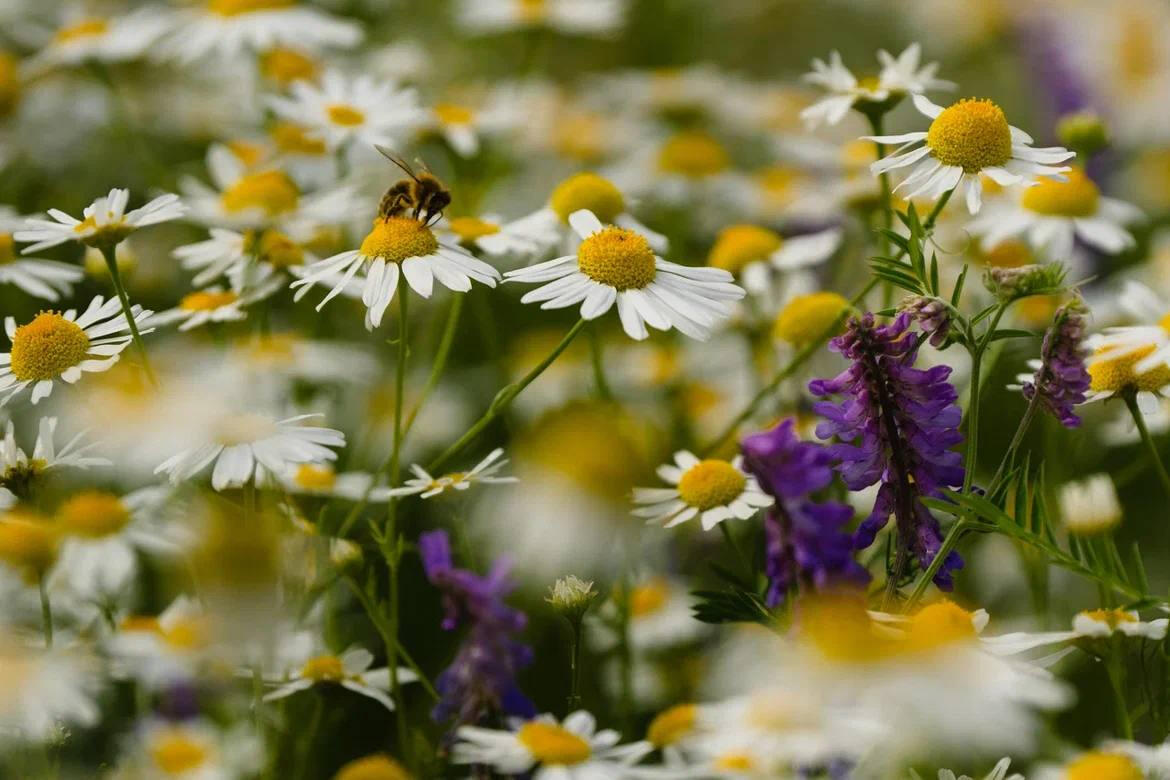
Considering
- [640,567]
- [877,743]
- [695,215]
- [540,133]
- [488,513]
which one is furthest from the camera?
[540,133]

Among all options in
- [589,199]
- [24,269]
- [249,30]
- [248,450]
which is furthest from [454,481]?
[249,30]

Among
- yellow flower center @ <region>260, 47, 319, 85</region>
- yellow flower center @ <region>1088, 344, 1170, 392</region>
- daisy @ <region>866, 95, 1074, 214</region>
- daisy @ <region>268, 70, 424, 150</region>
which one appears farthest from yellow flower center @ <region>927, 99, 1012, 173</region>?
yellow flower center @ <region>260, 47, 319, 85</region>

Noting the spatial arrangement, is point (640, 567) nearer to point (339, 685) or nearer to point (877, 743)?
point (339, 685)

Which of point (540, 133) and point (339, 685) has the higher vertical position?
point (540, 133)

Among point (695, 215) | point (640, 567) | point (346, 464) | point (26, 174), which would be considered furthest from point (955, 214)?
point (26, 174)

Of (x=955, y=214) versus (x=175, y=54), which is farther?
(x=175, y=54)

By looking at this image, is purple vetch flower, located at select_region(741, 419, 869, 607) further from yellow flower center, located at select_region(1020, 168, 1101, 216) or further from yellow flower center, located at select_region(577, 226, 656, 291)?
yellow flower center, located at select_region(1020, 168, 1101, 216)

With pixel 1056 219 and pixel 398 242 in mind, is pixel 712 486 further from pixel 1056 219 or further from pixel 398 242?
pixel 1056 219
